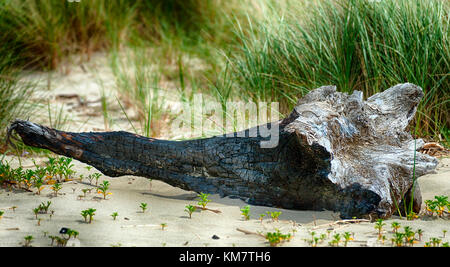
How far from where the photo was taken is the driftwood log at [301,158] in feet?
8.96

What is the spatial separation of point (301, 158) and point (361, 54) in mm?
1906

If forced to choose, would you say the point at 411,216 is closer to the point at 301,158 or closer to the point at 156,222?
the point at 301,158

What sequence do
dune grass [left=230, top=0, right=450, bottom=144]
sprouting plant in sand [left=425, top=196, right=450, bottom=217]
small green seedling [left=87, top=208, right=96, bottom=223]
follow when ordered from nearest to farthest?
small green seedling [left=87, top=208, right=96, bottom=223], sprouting plant in sand [left=425, top=196, right=450, bottom=217], dune grass [left=230, top=0, right=450, bottom=144]

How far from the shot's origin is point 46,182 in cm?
314

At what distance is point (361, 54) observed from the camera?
170 inches

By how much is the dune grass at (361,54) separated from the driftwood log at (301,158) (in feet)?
3.26

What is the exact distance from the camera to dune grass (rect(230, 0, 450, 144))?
4.10 m

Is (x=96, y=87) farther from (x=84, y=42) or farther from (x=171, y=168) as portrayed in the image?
(x=171, y=168)

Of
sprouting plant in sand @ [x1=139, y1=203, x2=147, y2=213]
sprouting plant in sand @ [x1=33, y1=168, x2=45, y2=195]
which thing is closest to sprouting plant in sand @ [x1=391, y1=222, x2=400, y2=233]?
sprouting plant in sand @ [x1=139, y1=203, x2=147, y2=213]

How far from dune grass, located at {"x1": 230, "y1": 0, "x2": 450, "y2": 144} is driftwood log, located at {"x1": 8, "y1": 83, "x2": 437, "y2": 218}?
3.26 feet

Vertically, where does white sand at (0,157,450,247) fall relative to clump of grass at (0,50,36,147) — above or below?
below

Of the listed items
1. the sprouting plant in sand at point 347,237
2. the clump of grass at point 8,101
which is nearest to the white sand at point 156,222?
the sprouting plant in sand at point 347,237

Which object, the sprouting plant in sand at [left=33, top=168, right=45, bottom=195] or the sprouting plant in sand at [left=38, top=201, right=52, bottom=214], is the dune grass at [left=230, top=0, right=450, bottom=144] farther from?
the sprouting plant in sand at [left=38, top=201, right=52, bottom=214]

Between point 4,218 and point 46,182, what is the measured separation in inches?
23.2
